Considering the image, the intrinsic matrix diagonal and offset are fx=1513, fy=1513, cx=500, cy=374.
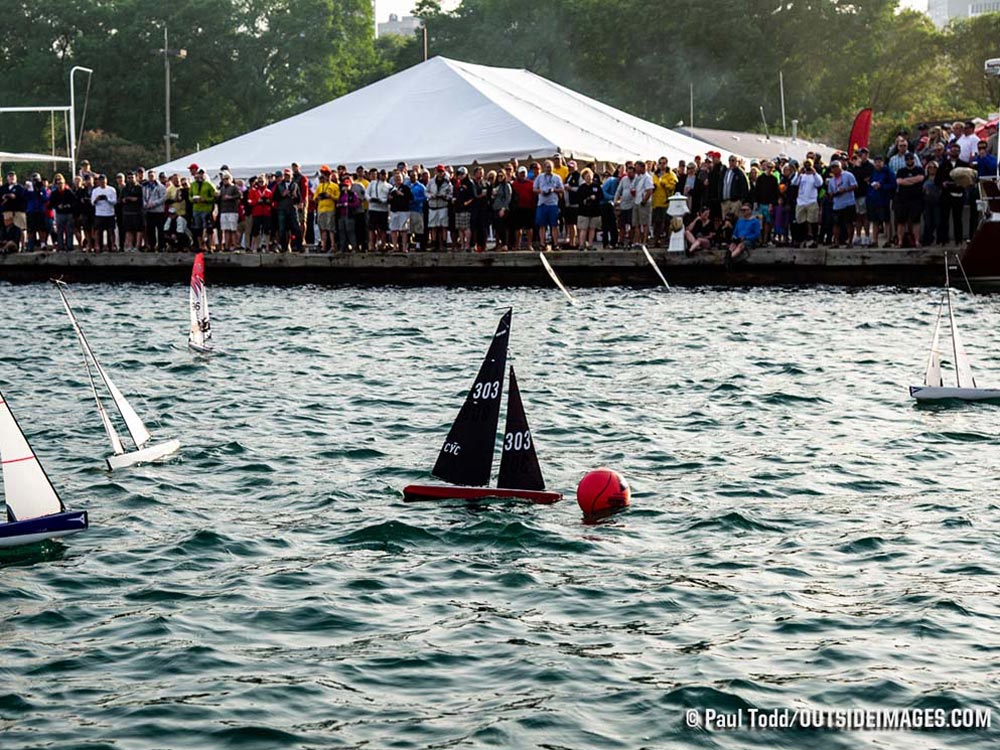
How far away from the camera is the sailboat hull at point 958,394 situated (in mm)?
17562

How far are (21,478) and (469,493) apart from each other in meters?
3.59

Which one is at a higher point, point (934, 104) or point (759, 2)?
point (759, 2)

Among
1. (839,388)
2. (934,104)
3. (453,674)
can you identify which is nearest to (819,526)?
(453,674)

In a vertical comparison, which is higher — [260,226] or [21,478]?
[260,226]

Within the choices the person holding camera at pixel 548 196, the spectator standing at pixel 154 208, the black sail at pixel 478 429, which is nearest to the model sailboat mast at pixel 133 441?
the black sail at pixel 478 429

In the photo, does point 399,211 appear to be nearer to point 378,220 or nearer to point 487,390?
point 378,220

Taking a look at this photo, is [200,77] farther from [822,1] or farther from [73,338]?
[73,338]

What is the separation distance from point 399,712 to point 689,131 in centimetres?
5279

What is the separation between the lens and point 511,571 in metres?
10.8

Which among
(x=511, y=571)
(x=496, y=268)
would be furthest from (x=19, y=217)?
(x=511, y=571)

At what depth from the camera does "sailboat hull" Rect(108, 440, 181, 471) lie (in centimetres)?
1416

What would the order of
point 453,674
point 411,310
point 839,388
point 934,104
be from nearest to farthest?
point 453,674
point 839,388
point 411,310
point 934,104

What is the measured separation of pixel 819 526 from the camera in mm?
12047

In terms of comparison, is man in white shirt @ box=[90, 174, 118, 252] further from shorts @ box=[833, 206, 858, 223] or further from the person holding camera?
shorts @ box=[833, 206, 858, 223]
